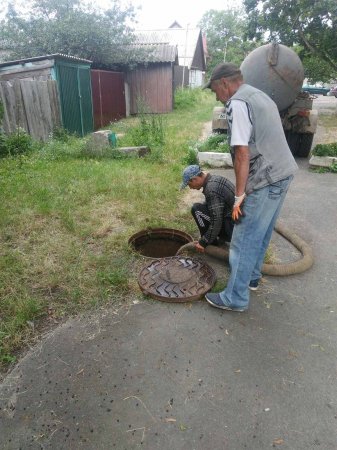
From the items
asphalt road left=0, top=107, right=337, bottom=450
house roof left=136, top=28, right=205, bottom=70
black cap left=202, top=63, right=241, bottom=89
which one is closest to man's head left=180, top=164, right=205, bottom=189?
black cap left=202, top=63, right=241, bottom=89

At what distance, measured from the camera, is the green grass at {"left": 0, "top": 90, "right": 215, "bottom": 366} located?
3.17 metres

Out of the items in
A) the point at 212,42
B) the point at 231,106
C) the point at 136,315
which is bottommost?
the point at 136,315

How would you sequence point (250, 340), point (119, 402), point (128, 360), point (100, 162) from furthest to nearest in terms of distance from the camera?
point (100, 162) → point (250, 340) → point (128, 360) → point (119, 402)

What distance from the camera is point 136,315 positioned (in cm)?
302

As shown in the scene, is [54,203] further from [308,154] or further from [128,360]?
[308,154]

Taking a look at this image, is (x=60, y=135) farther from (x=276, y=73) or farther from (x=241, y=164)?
(x=241, y=164)

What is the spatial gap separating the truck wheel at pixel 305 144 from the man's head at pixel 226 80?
261 inches

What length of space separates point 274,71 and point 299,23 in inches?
352

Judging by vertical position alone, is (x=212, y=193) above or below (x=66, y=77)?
below

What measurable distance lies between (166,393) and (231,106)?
2042mm

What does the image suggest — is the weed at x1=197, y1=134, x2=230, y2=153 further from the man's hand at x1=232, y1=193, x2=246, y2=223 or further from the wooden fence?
the man's hand at x1=232, y1=193, x2=246, y2=223

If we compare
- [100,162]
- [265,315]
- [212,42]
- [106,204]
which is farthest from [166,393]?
[212,42]

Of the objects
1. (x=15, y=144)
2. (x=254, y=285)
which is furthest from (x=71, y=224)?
(x=15, y=144)

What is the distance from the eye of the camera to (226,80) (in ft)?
8.03
